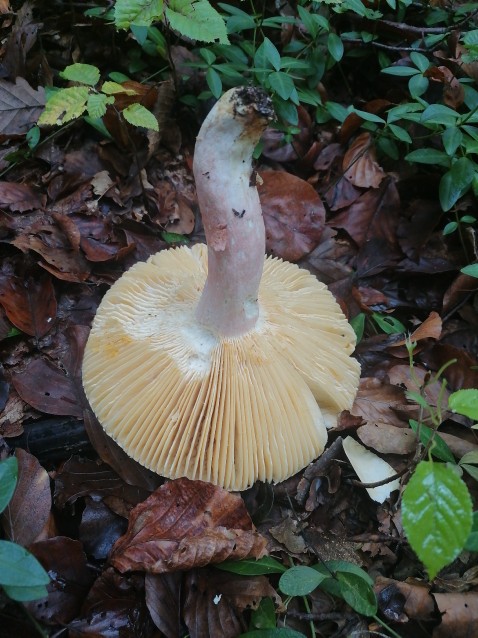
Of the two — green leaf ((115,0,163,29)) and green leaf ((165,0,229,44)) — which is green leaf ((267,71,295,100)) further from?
green leaf ((115,0,163,29))

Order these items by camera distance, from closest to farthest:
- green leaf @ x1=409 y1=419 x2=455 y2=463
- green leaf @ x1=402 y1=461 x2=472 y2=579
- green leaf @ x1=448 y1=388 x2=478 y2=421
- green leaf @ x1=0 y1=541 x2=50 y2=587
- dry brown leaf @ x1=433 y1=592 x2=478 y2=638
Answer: green leaf @ x1=402 y1=461 x2=472 y2=579 < green leaf @ x1=0 y1=541 x2=50 y2=587 < green leaf @ x1=448 y1=388 x2=478 y2=421 < dry brown leaf @ x1=433 y1=592 x2=478 y2=638 < green leaf @ x1=409 y1=419 x2=455 y2=463

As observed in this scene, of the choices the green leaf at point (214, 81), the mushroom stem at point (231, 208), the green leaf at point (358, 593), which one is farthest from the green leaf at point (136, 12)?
the green leaf at point (358, 593)

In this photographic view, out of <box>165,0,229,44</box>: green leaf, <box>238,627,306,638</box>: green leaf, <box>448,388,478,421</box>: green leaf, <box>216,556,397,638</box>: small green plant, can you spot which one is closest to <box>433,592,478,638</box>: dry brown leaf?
<box>216,556,397,638</box>: small green plant

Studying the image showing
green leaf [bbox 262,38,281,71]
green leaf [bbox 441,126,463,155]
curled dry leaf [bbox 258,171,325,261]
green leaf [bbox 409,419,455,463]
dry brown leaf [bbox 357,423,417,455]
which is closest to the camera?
green leaf [bbox 409,419,455,463]

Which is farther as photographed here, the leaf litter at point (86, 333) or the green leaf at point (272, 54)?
the green leaf at point (272, 54)

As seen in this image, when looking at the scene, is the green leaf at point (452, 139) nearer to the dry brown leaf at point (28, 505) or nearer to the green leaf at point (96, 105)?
the green leaf at point (96, 105)

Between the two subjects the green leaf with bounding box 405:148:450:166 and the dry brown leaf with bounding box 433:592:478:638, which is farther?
the green leaf with bounding box 405:148:450:166

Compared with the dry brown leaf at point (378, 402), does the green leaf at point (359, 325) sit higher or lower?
higher
